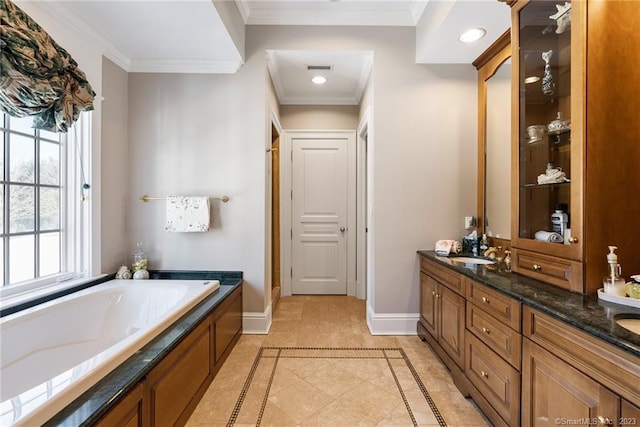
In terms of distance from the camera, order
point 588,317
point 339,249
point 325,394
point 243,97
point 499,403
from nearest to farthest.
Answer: point 588,317 → point 499,403 → point 325,394 → point 243,97 → point 339,249

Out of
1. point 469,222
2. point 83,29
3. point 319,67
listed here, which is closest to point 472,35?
point 319,67

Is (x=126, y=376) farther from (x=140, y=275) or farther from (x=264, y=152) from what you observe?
(x=264, y=152)

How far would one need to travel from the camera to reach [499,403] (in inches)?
55.3

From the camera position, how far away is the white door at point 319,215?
12.1 feet

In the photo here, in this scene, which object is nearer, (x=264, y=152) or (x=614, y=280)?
(x=614, y=280)

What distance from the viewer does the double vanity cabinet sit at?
0.87 metres

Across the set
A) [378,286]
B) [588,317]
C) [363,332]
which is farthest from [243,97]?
[588,317]

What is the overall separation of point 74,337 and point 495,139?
3341mm

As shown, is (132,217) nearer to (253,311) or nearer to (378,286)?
(253,311)

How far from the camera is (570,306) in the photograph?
1110 millimetres

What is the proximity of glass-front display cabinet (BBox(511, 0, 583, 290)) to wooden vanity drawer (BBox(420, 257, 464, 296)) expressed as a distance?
1.19 feet

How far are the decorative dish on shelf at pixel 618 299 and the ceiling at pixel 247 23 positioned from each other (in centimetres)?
184

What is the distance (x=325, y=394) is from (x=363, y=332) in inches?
37.6

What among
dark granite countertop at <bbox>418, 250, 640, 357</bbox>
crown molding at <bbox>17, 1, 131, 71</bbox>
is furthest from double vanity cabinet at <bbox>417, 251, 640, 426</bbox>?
crown molding at <bbox>17, 1, 131, 71</bbox>
